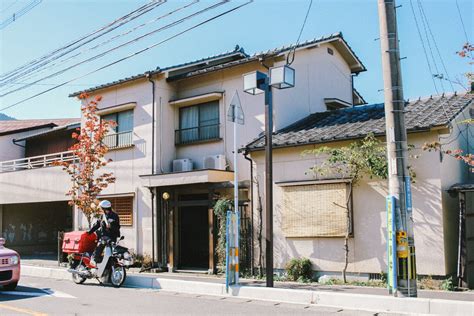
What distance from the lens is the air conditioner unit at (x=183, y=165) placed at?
52.3 ft

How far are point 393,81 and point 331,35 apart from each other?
7.81 meters

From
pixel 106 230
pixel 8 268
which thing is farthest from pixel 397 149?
pixel 8 268

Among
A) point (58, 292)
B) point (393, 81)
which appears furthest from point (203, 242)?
point (393, 81)

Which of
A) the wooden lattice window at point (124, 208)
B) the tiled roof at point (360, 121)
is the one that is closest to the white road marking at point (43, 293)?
the wooden lattice window at point (124, 208)

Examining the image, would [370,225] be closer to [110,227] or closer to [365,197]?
[365,197]

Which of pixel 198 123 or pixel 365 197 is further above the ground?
pixel 198 123

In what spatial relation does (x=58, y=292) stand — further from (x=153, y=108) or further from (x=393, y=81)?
(x=393, y=81)

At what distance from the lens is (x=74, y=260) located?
1298cm

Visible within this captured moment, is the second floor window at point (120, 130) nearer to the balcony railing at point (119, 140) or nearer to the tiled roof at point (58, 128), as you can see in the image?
the balcony railing at point (119, 140)

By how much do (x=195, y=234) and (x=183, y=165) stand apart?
98.5 inches

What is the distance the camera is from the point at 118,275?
11.8m

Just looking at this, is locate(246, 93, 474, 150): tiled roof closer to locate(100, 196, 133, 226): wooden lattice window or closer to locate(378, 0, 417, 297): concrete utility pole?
locate(378, 0, 417, 297): concrete utility pole

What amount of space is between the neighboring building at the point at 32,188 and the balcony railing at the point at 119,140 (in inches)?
131

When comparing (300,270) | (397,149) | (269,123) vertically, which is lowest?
(300,270)
